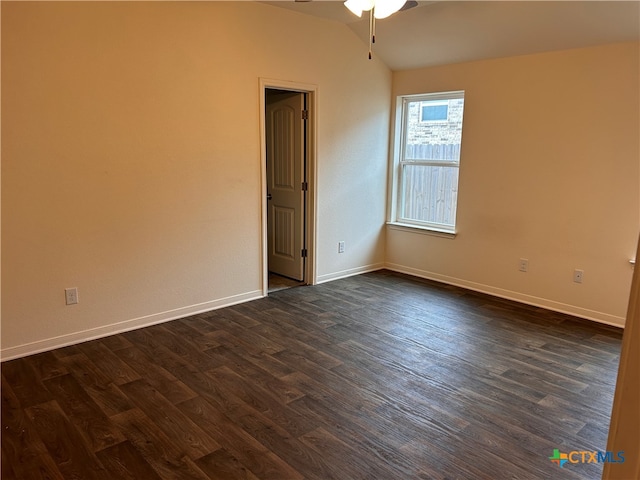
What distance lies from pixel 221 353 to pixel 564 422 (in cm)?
216

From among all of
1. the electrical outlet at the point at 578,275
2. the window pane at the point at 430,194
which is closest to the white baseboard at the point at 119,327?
the window pane at the point at 430,194

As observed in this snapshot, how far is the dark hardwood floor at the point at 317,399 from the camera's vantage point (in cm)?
208

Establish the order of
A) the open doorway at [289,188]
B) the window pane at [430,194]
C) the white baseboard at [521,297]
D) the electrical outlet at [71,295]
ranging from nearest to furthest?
the electrical outlet at [71,295], the white baseboard at [521,297], the open doorway at [289,188], the window pane at [430,194]

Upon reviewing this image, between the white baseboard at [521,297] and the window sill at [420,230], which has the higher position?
the window sill at [420,230]

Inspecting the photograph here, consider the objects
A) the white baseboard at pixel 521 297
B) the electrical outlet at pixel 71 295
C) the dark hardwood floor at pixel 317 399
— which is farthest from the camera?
the white baseboard at pixel 521 297

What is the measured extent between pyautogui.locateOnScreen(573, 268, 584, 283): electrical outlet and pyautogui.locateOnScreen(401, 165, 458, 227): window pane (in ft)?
4.27

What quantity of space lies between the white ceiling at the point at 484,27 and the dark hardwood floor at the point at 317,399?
7.80 ft

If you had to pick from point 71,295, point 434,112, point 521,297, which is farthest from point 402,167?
point 71,295

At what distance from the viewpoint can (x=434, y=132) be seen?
4.99m

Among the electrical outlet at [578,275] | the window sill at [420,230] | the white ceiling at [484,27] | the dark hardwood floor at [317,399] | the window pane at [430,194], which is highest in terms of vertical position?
the white ceiling at [484,27]

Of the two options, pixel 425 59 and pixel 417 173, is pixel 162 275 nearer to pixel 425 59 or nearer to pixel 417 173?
pixel 417 173

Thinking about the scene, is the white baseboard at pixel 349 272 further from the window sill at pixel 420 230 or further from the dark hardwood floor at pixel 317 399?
the dark hardwood floor at pixel 317 399

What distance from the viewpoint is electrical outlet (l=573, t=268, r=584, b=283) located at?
3988 mm

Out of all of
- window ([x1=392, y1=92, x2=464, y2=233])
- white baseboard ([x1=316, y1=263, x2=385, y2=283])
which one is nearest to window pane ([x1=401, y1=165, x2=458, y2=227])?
window ([x1=392, y1=92, x2=464, y2=233])
